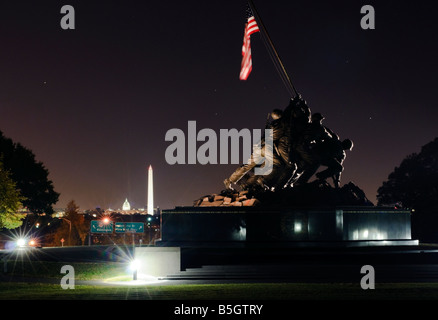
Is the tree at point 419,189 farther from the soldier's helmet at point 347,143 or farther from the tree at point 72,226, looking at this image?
the tree at point 72,226

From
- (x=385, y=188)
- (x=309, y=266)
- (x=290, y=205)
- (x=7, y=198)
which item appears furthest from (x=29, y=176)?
(x=309, y=266)

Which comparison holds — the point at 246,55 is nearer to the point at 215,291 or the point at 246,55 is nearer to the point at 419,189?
the point at 215,291

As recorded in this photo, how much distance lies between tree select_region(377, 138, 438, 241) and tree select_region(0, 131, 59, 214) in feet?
105

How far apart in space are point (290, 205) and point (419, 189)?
3160 centimetres

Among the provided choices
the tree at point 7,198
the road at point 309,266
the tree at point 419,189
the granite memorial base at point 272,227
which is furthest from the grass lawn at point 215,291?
the tree at point 419,189

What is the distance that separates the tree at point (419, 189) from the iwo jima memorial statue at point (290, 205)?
23.3m

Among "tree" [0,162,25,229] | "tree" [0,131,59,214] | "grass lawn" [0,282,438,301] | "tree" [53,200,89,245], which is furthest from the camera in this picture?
"tree" [53,200,89,245]

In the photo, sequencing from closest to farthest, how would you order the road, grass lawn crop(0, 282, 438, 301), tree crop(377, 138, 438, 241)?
grass lawn crop(0, 282, 438, 301) < the road < tree crop(377, 138, 438, 241)

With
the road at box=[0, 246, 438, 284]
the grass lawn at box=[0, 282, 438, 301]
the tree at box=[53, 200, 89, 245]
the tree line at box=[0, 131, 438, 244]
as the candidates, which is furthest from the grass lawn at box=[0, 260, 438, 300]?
the tree at box=[53, 200, 89, 245]

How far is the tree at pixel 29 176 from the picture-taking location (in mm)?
58003

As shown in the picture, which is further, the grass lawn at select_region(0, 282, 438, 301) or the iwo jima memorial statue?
the iwo jima memorial statue

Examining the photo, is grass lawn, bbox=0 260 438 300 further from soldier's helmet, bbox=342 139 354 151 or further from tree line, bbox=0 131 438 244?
tree line, bbox=0 131 438 244

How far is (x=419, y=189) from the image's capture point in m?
52.6

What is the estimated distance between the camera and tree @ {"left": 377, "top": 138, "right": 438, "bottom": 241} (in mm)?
48844
